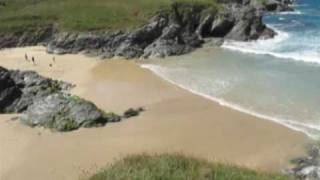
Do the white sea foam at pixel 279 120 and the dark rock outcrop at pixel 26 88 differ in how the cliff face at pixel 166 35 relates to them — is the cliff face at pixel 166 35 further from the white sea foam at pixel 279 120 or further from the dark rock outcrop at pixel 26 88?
the white sea foam at pixel 279 120

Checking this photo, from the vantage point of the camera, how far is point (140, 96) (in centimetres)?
5253

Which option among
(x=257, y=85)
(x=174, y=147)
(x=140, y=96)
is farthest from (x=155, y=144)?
(x=257, y=85)

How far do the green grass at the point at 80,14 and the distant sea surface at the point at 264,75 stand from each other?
1226 centimetres

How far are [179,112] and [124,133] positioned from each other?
6.23 metres

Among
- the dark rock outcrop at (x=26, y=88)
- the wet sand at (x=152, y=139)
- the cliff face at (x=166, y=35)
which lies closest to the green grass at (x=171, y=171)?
the wet sand at (x=152, y=139)

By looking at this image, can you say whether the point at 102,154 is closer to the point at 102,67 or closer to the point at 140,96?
the point at 140,96

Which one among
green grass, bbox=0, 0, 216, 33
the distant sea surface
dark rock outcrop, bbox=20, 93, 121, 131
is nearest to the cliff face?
green grass, bbox=0, 0, 216, 33

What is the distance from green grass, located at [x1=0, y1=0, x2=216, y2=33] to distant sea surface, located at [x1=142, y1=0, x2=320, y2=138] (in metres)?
12.3

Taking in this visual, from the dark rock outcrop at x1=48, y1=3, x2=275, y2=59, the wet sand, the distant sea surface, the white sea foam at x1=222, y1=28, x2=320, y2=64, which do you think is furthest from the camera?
the dark rock outcrop at x1=48, y1=3, x2=275, y2=59

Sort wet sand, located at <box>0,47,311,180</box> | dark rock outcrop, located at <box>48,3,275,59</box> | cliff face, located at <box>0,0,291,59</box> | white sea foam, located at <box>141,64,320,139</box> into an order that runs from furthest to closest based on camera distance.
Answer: cliff face, located at <box>0,0,291,59</box>
dark rock outcrop, located at <box>48,3,275,59</box>
white sea foam, located at <box>141,64,320,139</box>
wet sand, located at <box>0,47,311,180</box>

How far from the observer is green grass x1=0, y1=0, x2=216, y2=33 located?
79250mm

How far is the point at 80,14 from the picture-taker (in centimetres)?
8281

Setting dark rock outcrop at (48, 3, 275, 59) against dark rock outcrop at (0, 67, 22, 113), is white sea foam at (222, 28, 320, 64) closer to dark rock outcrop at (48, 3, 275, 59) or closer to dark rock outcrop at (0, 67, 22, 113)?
dark rock outcrop at (48, 3, 275, 59)

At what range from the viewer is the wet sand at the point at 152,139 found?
1441 inches
